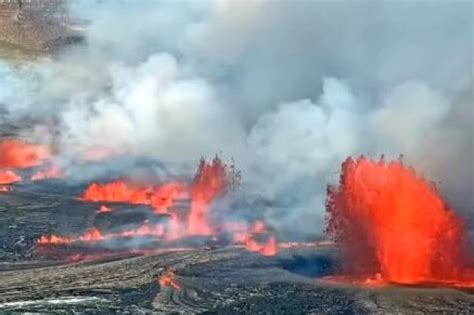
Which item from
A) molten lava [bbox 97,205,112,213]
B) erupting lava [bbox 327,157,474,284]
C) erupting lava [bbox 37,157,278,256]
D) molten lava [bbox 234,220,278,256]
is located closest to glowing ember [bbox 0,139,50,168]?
erupting lava [bbox 37,157,278,256]

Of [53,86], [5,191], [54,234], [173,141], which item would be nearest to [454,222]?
[54,234]

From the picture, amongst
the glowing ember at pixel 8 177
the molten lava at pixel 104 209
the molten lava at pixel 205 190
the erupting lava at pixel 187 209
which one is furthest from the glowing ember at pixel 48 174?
the molten lava at pixel 104 209

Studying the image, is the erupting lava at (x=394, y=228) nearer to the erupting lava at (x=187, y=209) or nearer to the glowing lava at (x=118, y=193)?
Answer: the erupting lava at (x=187, y=209)

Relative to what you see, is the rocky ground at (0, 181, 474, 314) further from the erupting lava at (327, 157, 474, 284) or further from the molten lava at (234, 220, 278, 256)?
the erupting lava at (327, 157, 474, 284)

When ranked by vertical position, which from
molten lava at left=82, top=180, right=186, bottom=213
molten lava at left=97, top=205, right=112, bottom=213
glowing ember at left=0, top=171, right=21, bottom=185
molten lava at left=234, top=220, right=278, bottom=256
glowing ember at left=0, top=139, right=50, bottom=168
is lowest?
molten lava at left=234, top=220, right=278, bottom=256

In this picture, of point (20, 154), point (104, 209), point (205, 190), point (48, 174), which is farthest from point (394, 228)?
point (20, 154)

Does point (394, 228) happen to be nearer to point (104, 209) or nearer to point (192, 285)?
point (192, 285)

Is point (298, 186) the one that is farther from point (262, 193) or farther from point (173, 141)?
point (173, 141)
